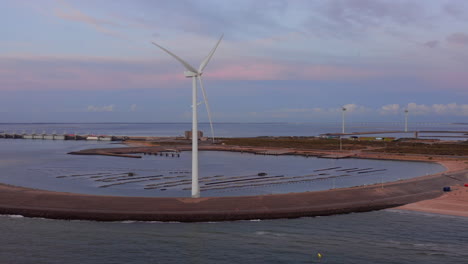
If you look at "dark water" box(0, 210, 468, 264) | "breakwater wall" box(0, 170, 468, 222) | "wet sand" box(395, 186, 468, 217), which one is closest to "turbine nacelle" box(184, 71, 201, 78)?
"breakwater wall" box(0, 170, 468, 222)

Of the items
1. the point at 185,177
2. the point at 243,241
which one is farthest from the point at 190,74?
the point at 185,177

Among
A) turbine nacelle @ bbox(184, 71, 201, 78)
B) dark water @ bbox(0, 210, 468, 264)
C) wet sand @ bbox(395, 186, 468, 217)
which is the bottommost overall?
dark water @ bbox(0, 210, 468, 264)

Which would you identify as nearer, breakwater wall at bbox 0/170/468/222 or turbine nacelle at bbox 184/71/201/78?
breakwater wall at bbox 0/170/468/222

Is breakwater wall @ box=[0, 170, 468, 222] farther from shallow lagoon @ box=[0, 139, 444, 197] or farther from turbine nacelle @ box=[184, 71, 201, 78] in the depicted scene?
turbine nacelle @ box=[184, 71, 201, 78]

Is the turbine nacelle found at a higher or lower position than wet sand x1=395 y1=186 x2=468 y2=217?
higher

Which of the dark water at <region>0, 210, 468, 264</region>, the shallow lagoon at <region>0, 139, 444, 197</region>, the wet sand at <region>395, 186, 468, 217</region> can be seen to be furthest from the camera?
the shallow lagoon at <region>0, 139, 444, 197</region>

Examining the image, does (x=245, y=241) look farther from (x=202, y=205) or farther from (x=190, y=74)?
(x=190, y=74)

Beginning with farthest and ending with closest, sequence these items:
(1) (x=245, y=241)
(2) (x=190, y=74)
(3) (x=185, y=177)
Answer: (3) (x=185, y=177) < (2) (x=190, y=74) < (1) (x=245, y=241)
